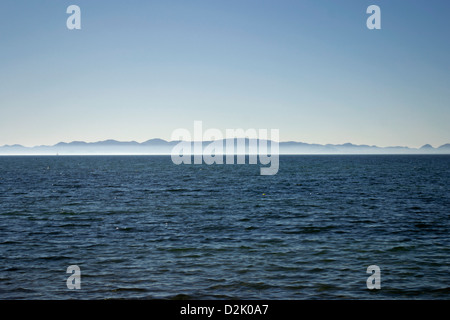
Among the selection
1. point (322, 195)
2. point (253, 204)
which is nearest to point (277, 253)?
point (253, 204)

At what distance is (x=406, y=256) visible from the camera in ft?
69.5

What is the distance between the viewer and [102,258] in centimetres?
2083

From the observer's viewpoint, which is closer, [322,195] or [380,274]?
[380,274]

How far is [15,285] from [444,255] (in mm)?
20448

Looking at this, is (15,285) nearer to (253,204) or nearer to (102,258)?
(102,258)

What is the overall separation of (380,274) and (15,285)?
15449mm
